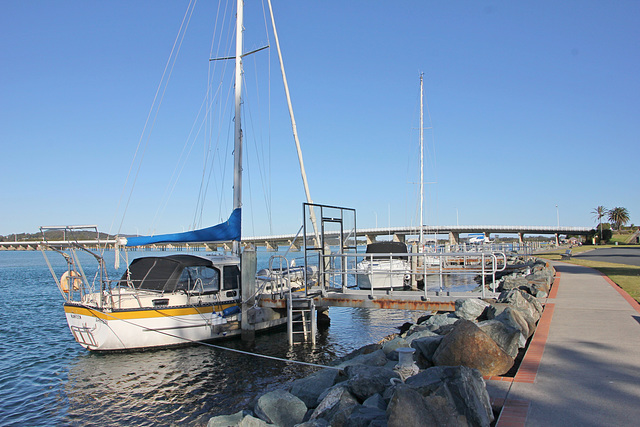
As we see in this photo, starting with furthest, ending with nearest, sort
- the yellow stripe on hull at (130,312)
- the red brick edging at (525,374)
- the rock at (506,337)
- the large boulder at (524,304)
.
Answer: the yellow stripe on hull at (130,312), the large boulder at (524,304), the rock at (506,337), the red brick edging at (525,374)

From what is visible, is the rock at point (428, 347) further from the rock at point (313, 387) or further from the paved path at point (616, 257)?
the paved path at point (616, 257)

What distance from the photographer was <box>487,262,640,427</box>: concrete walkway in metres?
5.20

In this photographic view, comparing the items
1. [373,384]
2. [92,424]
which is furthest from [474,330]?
[92,424]

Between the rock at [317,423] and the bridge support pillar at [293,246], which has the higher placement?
the bridge support pillar at [293,246]

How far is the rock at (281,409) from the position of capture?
7.14m

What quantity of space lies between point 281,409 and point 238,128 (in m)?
13.7

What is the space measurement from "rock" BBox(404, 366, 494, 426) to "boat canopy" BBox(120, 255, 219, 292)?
464 inches

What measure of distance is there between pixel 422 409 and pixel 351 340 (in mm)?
12593

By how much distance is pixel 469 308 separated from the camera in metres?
11.8

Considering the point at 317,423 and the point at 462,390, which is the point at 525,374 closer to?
the point at 462,390

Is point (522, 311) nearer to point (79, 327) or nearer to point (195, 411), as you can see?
point (195, 411)

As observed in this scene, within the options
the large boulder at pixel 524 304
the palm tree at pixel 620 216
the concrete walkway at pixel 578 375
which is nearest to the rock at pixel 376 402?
the concrete walkway at pixel 578 375

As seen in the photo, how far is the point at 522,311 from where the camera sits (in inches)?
397

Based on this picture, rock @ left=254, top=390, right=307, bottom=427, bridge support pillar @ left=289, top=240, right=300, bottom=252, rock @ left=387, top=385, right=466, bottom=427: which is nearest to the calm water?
rock @ left=254, top=390, right=307, bottom=427
